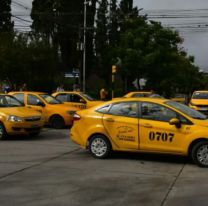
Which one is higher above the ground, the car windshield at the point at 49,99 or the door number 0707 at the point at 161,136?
the car windshield at the point at 49,99

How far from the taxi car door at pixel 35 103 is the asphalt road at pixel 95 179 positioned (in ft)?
20.6

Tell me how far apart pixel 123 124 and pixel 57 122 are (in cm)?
838

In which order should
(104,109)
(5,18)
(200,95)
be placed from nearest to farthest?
(104,109) → (200,95) → (5,18)

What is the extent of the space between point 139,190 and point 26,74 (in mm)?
32381

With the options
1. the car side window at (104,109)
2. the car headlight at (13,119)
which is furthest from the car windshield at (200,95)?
the car side window at (104,109)

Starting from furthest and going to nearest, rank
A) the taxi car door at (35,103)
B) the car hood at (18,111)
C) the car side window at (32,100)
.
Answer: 1. the car side window at (32,100)
2. the taxi car door at (35,103)
3. the car hood at (18,111)

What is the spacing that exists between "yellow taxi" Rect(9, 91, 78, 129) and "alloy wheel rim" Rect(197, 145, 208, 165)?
936 cm

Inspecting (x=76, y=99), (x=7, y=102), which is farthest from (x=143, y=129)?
(x=76, y=99)

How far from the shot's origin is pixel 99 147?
1116 centimetres

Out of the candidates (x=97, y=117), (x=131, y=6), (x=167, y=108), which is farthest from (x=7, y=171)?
(x=131, y=6)

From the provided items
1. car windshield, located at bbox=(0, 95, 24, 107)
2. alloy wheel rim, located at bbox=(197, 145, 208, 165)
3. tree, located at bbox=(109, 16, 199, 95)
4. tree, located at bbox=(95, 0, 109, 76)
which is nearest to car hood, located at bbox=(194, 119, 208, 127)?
alloy wheel rim, located at bbox=(197, 145, 208, 165)

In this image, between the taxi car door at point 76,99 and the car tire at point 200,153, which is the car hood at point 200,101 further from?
the car tire at point 200,153

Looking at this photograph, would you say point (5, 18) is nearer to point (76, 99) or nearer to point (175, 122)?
point (76, 99)

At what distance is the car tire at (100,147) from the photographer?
1109 cm
